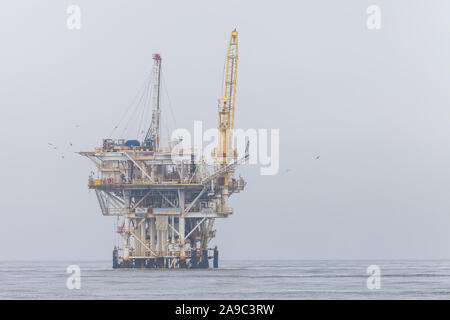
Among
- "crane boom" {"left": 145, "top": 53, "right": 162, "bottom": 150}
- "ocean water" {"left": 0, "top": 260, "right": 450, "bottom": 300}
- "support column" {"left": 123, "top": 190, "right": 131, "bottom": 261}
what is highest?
"crane boom" {"left": 145, "top": 53, "right": 162, "bottom": 150}

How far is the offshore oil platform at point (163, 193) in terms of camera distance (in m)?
91.5

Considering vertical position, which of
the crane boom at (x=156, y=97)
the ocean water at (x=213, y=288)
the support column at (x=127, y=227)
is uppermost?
the crane boom at (x=156, y=97)

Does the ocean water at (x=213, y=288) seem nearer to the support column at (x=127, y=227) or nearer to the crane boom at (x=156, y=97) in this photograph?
the support column at (x=127, y=227)

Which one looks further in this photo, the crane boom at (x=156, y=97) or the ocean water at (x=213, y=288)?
the crane boom at (x=156, y=97)

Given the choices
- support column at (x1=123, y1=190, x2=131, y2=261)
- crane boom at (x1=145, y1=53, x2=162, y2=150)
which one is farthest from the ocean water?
crane boom at (x1=145, y1=53, x2=162, y2=150)

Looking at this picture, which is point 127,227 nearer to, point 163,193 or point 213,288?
point 163,193

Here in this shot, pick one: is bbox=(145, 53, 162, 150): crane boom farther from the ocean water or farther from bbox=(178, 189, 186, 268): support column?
the ocean water

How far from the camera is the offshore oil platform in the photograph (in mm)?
91500

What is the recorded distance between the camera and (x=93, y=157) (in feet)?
303

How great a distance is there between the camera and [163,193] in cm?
9406

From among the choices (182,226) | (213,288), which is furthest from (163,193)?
(213,288)

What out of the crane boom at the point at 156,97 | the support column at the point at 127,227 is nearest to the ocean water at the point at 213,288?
the support column at the point at 127,227
